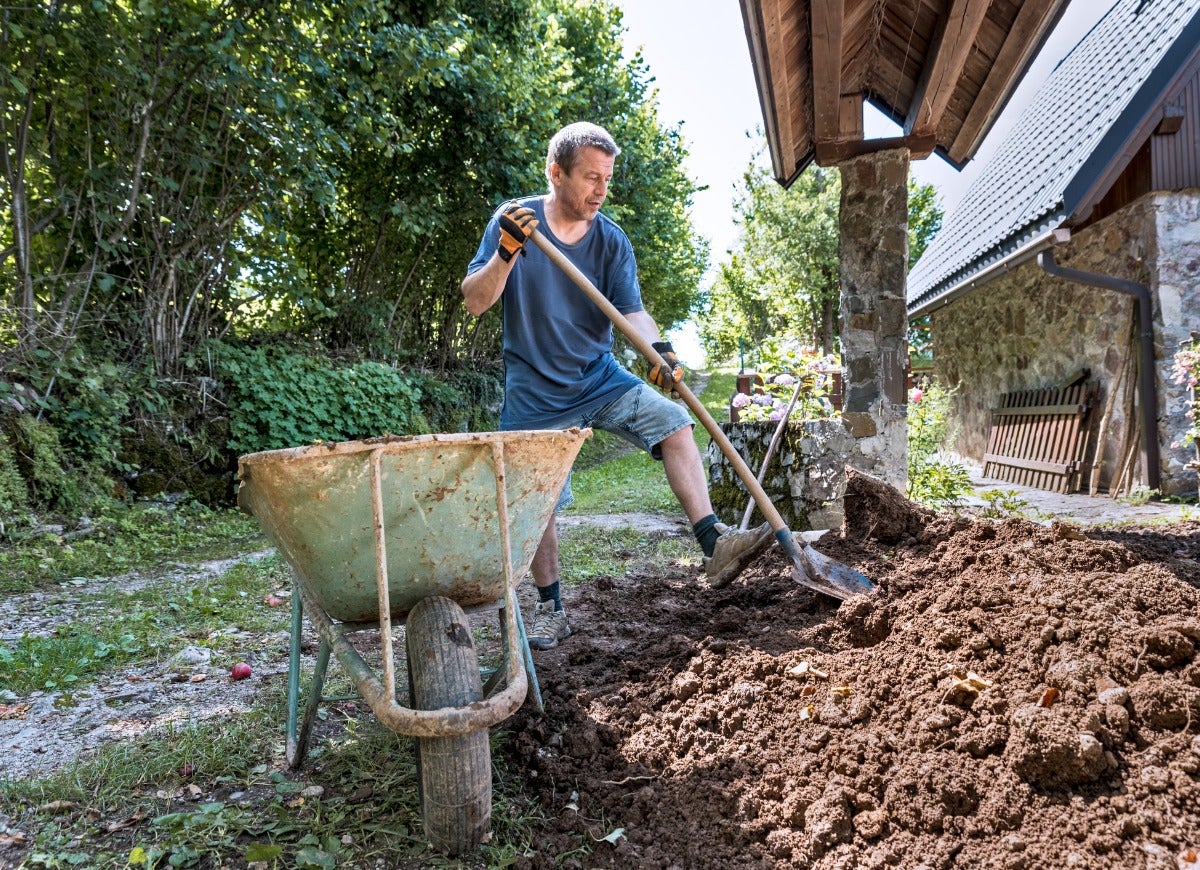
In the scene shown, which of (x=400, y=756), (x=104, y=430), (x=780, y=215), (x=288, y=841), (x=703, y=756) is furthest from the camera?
(x=780, y=215)

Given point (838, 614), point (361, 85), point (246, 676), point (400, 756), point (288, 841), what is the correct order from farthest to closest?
point (361, 85) → point (246, 676) → point (838, 614) → point (400, 756) → point (288, 841)

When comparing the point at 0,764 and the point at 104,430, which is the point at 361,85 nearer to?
the point at 104,430

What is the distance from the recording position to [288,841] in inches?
63.7

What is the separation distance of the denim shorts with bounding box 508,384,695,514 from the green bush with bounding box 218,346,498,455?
11.5ft

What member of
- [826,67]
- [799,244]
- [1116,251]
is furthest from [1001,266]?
[799,244]

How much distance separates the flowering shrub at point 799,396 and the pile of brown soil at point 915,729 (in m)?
2.91

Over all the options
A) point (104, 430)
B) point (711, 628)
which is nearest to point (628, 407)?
point (711, 628)

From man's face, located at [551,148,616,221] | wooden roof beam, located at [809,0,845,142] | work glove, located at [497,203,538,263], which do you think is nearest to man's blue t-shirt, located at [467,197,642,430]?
man's face, located at [551,148,616,221]

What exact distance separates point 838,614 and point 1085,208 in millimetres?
5206

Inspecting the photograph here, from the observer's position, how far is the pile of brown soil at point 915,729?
1416mm

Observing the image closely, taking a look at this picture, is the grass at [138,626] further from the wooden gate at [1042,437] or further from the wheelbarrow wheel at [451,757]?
the wooden gate at [1042,437]

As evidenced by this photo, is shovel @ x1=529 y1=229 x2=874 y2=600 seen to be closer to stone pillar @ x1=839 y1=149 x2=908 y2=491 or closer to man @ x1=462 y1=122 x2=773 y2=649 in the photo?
man @ x1=462 y1=122 x2=773 y2=649

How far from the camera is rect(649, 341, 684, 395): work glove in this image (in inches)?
112

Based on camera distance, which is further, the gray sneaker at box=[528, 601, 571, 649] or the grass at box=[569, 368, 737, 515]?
the grass at box=[569, 368, 737, 515]
